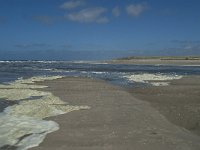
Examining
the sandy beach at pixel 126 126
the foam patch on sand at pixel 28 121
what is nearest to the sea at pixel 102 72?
the sandy beach at pixel 126 126

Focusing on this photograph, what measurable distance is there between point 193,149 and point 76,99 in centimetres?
1383

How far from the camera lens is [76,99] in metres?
25.5

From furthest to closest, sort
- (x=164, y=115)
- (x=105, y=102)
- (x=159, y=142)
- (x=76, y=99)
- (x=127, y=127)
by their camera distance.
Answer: (x=76, y=99), (x=105, y=102), (x=164, y=115), (x=127, y=127), (x=159, y=142)

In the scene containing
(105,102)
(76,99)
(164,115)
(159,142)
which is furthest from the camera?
(76,99)

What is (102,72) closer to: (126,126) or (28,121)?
(28,121)

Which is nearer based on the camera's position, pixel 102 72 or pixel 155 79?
pixel 155 79

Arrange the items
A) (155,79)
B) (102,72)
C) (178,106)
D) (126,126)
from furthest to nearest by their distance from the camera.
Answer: (102,72) < (155,79) < (178,106) < (126,126)

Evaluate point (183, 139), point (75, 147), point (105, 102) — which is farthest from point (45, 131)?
point (105, 102)

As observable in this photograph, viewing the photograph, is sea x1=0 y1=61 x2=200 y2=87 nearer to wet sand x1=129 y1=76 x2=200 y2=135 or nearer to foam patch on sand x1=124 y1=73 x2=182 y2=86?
foam patch on sand x1=124 y1=73 x2=182 y2=86

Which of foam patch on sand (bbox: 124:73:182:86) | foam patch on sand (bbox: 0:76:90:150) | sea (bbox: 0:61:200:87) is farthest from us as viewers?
sea (bbox: 0:61:200:87)

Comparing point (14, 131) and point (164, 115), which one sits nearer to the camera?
point (14, 131)

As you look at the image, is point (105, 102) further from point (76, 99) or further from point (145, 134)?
point (145, 134)

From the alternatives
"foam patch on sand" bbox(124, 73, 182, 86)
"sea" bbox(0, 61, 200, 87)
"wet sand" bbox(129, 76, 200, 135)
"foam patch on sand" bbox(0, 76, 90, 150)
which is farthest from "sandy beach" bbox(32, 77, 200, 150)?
"sea" bbox(0, 61, 200, 87)

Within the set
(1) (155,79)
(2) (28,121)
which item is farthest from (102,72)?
(2) (28,121)
